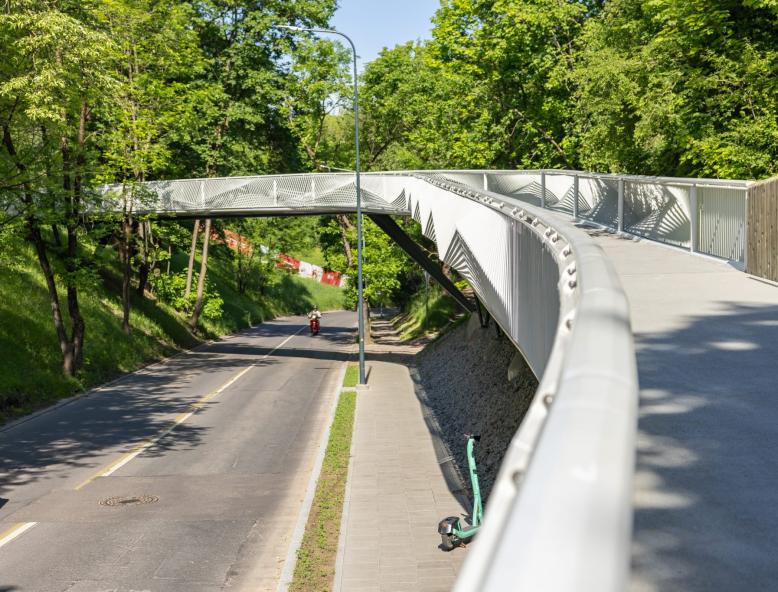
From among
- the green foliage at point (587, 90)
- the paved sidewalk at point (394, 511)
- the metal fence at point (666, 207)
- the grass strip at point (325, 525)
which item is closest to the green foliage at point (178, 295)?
the green foliage at point (587, 90)

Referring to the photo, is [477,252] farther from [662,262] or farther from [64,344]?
[64,344]

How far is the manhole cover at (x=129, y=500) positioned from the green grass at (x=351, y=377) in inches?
596

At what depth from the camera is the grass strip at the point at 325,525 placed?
1140 centimetres

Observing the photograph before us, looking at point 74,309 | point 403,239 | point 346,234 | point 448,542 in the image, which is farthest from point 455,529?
point 346,234

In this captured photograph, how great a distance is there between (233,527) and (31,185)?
16919 millimetres

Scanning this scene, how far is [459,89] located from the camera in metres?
42.5

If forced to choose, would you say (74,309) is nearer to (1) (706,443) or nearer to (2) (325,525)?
(2) (325,525)

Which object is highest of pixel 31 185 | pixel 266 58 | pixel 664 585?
pixel 266 58

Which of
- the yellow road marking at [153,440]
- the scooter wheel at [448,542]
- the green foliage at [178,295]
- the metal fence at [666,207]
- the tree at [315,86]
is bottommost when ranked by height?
the yellow road marking at [153,440]

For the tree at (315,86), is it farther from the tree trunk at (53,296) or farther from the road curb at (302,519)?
the road curb at (302,519)

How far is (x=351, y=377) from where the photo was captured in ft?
110

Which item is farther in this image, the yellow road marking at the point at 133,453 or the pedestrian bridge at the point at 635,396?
the yellow road marking at the point at 133,453

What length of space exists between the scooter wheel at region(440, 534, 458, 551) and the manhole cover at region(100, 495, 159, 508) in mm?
6174

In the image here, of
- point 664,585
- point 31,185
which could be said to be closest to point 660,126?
point 31,185
